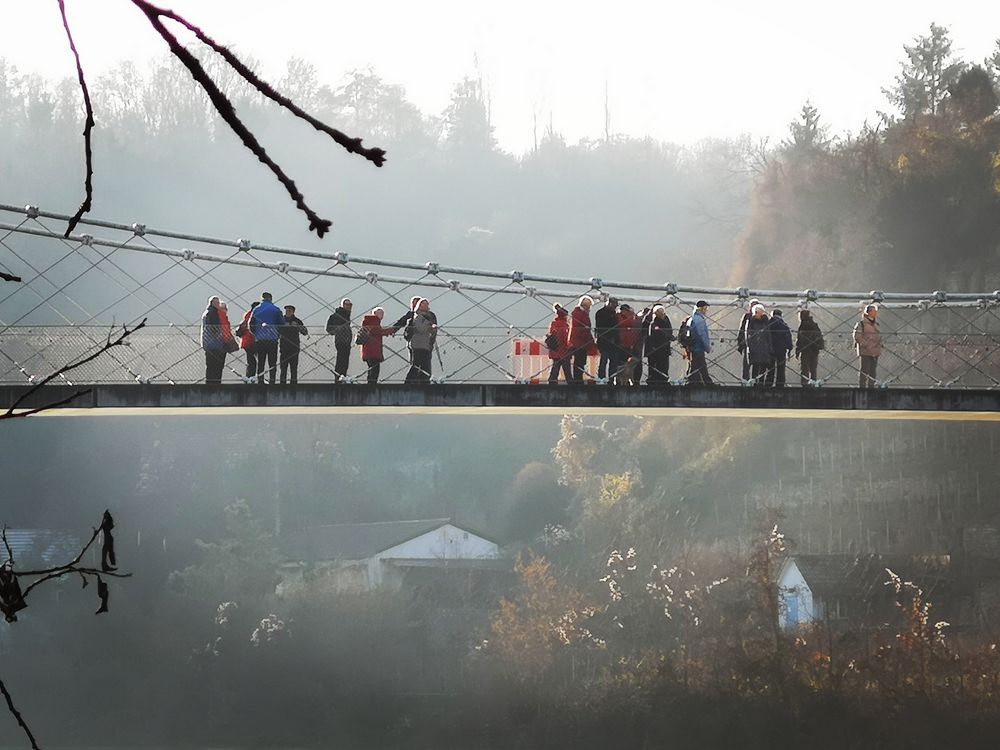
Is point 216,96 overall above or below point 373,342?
below

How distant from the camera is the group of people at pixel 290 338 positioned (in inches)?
802

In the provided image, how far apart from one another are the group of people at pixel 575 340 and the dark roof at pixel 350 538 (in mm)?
31740

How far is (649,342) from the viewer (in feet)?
68.2

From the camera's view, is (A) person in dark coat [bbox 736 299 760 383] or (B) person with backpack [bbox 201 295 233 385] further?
(B) person with backpack [bbox 201 295 233 385]

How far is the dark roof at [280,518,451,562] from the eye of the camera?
5253 cm

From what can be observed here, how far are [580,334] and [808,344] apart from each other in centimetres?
255

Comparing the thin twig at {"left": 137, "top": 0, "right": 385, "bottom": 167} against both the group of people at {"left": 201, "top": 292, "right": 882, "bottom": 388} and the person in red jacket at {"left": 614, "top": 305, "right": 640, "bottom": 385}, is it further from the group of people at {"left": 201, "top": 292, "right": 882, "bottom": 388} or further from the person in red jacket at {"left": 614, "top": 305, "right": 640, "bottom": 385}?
the person in red jacket at {"left": 614, "top": 305, "right": 640, "bottom": 385}

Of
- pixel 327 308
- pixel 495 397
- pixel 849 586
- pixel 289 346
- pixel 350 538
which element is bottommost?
pixel 849 586

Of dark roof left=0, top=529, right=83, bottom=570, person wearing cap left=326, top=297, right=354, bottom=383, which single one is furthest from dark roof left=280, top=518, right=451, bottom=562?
person wearing cap left=326, top=297, right=354, bottom=383

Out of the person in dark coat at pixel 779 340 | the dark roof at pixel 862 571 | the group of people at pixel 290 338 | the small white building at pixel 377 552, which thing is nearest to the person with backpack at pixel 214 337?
the group of people at pixel 290 338

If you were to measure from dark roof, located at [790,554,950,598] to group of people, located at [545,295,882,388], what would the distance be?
22.2 m

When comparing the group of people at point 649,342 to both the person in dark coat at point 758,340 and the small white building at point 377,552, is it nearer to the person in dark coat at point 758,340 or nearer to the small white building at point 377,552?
the person in dark coat at point 758,340

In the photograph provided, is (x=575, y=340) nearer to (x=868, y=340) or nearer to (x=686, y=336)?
(x=686, y=336)

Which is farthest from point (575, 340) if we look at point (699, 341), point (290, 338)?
point (290, 338)
